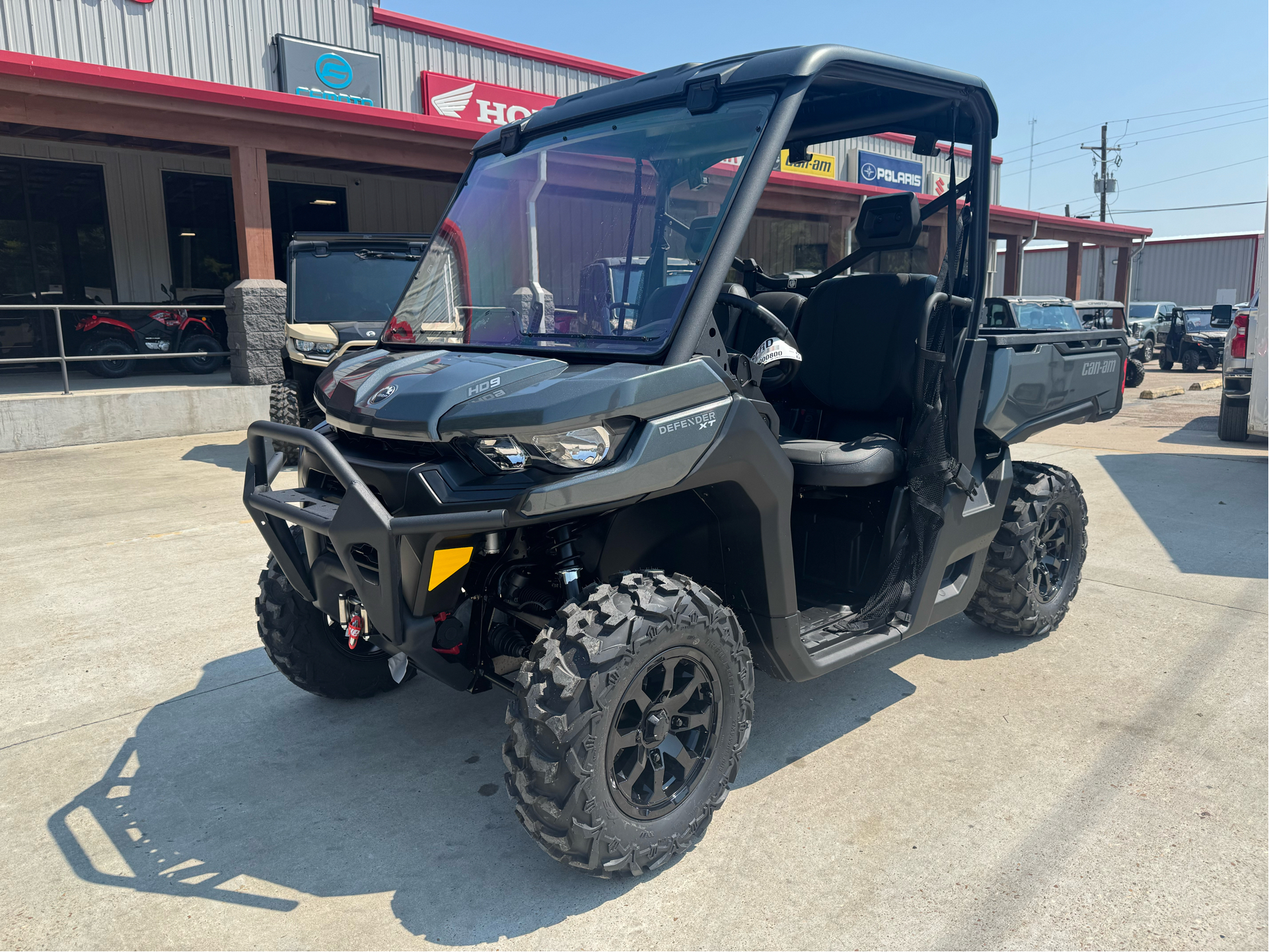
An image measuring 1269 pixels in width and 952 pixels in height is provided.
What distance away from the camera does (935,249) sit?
142 inches

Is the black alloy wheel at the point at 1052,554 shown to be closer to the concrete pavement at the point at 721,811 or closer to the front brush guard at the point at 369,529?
the concrete pavement at the point at 721,811

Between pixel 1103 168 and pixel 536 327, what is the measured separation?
2369 inches

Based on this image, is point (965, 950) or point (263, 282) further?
point (263, 282)

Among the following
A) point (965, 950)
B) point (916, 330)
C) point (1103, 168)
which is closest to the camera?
point (965, 950)

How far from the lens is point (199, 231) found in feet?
52.6

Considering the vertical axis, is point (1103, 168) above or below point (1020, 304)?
above

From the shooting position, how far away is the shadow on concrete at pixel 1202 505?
5629mm

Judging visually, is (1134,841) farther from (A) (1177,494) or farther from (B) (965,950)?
(A) (1177,494)

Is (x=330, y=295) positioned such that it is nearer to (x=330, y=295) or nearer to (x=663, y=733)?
(x=330, y=295)

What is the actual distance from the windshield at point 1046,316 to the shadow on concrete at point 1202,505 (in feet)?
16.5

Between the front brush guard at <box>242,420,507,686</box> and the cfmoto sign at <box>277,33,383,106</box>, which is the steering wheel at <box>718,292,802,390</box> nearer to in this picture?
the front brush guard at <box>242,420,507,686</box>

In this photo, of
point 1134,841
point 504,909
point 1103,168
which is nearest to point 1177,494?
point 1134,841

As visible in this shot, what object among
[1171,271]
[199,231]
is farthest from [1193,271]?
[199,231]

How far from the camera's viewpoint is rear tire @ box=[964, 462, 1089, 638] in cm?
408
